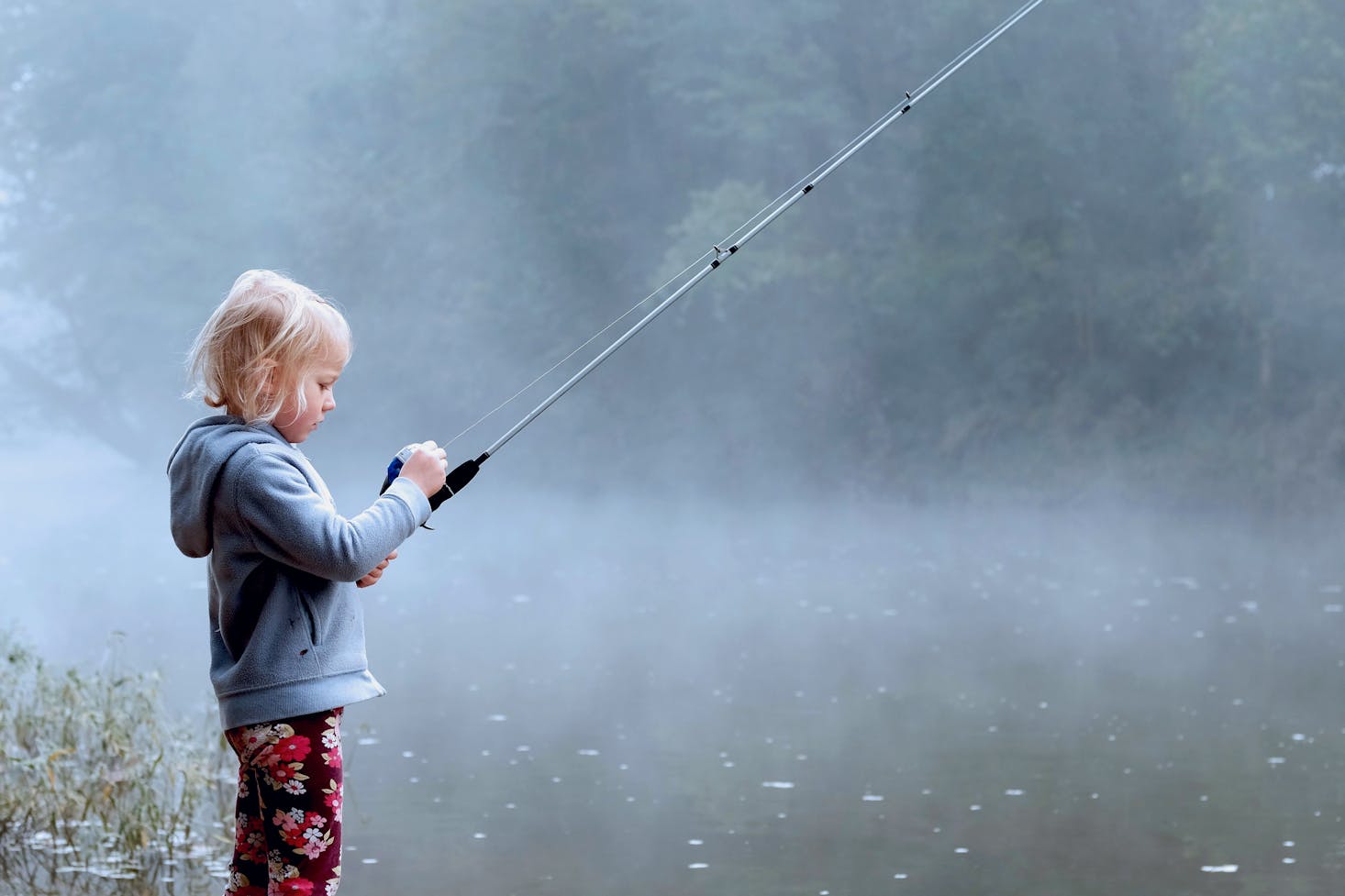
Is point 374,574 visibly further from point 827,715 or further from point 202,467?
point 827,715

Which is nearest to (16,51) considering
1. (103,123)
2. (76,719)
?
(103,123)

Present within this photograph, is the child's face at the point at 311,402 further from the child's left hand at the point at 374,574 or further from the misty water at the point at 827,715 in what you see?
the misty water at the point at 827,715

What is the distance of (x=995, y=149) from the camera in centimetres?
1491

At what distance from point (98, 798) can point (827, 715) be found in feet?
7.83

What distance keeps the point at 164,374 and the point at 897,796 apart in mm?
16990

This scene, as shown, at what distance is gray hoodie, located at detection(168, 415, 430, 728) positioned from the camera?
163cm

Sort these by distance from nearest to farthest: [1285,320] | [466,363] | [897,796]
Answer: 1. [897,796]
2. [1285,320]
3. [466,363]

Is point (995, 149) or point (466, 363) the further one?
point (466, 363)

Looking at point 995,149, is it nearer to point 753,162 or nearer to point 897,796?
point 753,162

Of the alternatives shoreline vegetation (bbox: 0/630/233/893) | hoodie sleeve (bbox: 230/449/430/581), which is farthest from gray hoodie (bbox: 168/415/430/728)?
shoreline vegetation (bbox: 0/630/233/893)

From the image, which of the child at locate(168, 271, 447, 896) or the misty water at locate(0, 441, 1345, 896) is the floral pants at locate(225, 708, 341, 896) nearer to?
the child at locate(168, 271, 447, 896)

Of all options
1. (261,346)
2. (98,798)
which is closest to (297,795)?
(261,346)

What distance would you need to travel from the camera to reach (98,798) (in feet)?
11.1

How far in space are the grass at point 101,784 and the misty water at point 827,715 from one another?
0.40 feet
